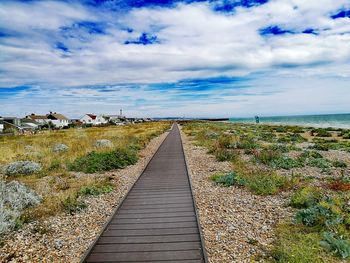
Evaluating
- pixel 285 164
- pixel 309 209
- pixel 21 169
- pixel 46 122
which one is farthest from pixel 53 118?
pixel 309 209

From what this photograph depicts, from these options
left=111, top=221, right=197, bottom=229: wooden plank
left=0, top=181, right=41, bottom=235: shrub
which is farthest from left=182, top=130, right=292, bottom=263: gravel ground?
left=0, top=181, right=41, bottom=235: shrub

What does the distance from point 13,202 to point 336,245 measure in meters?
7.93

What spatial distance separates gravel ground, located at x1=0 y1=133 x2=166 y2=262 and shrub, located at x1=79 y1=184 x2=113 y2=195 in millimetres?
954

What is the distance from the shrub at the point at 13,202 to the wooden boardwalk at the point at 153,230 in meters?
2.35

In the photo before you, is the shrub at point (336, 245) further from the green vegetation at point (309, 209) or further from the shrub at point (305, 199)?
the shrub at point (305, 199)

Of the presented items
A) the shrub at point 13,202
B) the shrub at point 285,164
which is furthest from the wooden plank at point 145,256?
the shrub at point 285,164

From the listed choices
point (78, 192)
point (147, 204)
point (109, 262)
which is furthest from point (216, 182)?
point (109, 262)

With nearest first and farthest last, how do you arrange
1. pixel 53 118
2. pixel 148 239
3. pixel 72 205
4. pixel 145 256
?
pixel 145 256 < pixel 148 239 < pixel 72 205 < pixel 53 118

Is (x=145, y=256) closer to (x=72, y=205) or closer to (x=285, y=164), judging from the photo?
(x=72, y=205)

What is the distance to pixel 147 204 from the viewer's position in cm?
832

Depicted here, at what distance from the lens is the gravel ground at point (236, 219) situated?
18.1 feet

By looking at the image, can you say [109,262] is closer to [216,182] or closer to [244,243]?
[244,243]

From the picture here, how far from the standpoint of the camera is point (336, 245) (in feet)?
17.7

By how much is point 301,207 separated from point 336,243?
2493 mm
